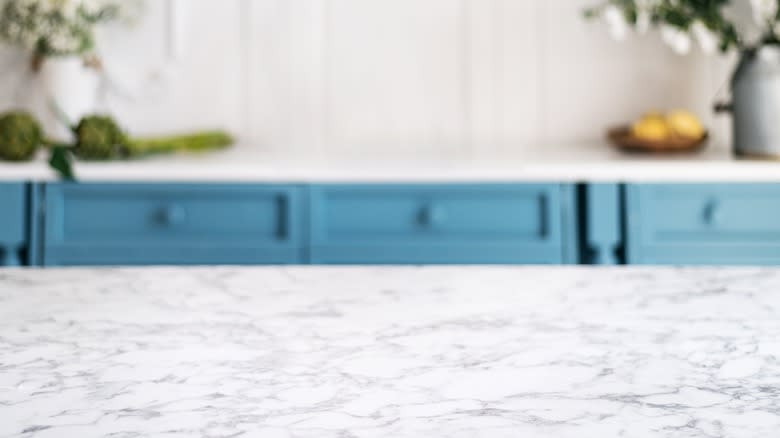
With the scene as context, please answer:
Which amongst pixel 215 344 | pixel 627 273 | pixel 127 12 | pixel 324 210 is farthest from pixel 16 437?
pixel 127 12

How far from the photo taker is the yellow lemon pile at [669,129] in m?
2.28

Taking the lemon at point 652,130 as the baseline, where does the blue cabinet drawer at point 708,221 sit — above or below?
below

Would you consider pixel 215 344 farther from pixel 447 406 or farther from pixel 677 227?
pixel 677 227

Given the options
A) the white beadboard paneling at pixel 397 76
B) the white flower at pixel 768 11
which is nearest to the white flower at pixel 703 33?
the white flower at pixel 768 11

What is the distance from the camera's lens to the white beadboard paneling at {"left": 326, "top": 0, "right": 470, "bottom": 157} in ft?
8.63

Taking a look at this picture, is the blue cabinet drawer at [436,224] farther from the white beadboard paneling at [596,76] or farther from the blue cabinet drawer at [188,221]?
the white beadboard paneling at [596,76]

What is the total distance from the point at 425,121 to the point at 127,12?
1.07 m

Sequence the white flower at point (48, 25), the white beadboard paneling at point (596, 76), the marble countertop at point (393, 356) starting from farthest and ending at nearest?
the white beadboard paneling at point (596, 76)
the white flower at point (48, 25)
the marble countertop at point (393, 356)

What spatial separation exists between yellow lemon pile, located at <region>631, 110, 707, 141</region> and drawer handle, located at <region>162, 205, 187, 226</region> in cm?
131

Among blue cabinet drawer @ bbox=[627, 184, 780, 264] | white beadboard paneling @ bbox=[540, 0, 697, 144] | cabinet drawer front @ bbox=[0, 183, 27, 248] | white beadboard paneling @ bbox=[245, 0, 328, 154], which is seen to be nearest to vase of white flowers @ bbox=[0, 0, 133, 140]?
cabinet drawer front @ bbox=[0, 183, 27, 248]

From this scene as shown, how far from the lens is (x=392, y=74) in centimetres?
264

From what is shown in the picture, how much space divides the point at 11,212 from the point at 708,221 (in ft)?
5.82

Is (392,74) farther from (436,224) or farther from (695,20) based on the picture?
(695,20)

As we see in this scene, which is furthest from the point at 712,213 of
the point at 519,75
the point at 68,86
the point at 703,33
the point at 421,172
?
the point at 68,86
